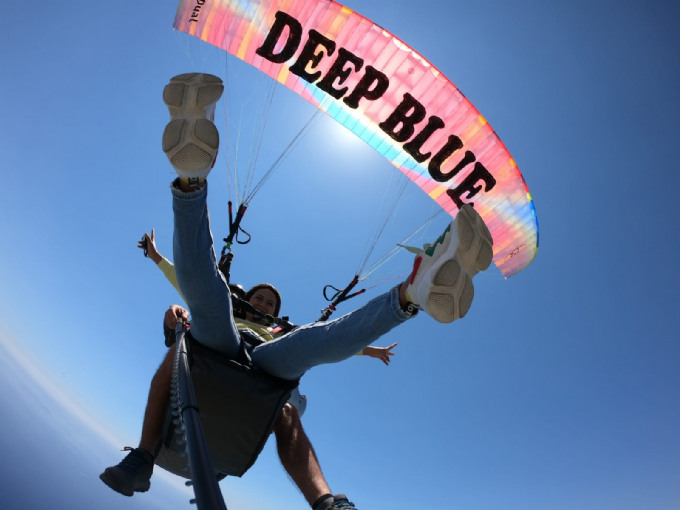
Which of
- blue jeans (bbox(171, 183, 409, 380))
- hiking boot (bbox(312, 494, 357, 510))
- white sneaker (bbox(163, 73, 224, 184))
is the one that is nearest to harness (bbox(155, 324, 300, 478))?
blue jeans (bbox(171, 183, 409, 380))

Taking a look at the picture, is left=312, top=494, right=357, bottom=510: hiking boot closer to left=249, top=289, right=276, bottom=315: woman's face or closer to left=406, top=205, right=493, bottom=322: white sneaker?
left=406, top=205, right=493, bottom=322: white sneaker

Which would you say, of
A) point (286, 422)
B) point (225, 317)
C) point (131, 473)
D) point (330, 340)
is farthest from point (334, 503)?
point (225, 317)

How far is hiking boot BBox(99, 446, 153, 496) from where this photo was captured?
6.05 feet

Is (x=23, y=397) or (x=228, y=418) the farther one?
(x=23, y=397)

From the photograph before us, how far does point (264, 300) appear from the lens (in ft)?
11.9

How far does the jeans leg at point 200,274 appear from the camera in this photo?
1705 millimetres

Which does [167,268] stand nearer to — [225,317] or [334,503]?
[225,317]

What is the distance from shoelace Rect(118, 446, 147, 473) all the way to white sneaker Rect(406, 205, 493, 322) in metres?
1.62

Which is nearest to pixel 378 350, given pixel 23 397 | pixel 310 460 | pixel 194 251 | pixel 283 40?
pixel 310 460

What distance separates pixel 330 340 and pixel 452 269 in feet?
2.34

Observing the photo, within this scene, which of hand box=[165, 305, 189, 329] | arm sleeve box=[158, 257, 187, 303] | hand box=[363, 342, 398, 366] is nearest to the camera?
hand box=[165, 305, 189, 329]

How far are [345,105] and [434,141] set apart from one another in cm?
134

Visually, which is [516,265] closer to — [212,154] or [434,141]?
[434,141]

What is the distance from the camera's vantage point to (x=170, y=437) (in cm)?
221
